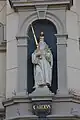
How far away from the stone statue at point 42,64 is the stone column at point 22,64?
258 mm

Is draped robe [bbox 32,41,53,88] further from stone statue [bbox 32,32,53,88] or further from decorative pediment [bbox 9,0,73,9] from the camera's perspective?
decorative pediment [bbox 9,0,73,9]

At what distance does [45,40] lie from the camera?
14180 mm

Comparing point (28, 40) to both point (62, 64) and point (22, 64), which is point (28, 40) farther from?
point (62, 64)

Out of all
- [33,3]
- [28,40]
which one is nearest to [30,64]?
[28,40]

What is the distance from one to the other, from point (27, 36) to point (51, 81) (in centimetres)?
135

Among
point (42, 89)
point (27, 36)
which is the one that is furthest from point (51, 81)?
point (27, 36)

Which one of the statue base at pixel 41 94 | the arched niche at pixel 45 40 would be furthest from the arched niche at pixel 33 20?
the statue base at pixel 41 94

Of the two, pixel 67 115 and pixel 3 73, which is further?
pixel 3 73

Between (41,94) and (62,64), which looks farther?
(62,64)

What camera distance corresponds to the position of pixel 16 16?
14.2 m

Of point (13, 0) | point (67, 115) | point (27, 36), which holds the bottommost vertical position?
point (67, 115)

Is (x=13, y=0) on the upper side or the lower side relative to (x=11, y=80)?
upper

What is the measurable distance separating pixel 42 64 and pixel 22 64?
53 centimetres

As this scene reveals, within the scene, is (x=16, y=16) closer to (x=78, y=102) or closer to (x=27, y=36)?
(x=27, y=36)
